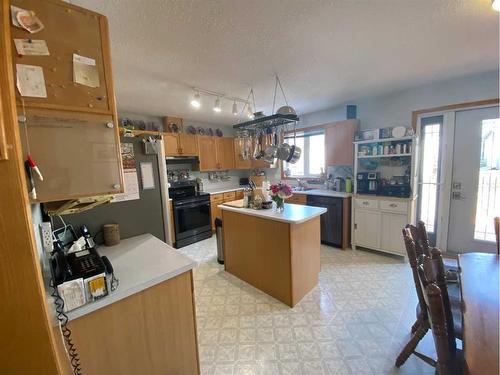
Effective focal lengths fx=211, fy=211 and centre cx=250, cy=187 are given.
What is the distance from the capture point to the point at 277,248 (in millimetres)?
2158

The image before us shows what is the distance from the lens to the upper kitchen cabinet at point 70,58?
793 mm

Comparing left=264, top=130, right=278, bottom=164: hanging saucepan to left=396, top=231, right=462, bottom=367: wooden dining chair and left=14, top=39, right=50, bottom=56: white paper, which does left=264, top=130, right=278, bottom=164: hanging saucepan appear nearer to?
left=396, top=231, right=462, bottom=367: wooden dining chair

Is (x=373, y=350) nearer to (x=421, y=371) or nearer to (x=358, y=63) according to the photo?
(x=421, y=371)

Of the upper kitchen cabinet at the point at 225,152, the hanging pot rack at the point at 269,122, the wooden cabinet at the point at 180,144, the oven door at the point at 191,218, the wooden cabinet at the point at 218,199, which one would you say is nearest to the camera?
the hanging pot rack at the point at 269,122

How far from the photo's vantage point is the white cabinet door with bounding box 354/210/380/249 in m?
3.16

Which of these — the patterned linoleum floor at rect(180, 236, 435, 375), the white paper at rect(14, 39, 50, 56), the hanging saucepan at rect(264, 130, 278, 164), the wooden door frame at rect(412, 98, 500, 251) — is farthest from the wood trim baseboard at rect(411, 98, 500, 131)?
the white paper at rect(14, 39, 50, 56)

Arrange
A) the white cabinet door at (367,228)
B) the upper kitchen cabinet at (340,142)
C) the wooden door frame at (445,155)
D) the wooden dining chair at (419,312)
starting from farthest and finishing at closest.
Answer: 1. the upper kitchen cabinet at (340,142)
2. the white cabinet door at (367,228)
3. the wooden door frame at (445,155)
4. the wooden dining chair at (419,312)

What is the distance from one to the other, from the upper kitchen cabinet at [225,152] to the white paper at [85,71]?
386 cm

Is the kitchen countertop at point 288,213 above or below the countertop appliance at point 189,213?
above

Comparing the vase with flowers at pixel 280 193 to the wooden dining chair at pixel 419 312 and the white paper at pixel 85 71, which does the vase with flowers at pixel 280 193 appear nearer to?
A: the wooden dining chair at pixel 419 312

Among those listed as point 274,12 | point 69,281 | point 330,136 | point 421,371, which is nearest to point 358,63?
point 274,12

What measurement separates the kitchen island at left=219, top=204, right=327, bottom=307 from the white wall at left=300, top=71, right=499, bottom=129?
85.7 inches

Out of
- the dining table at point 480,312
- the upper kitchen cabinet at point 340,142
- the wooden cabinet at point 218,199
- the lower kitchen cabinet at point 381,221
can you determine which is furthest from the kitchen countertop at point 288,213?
the wooden cabinet at point 218,199

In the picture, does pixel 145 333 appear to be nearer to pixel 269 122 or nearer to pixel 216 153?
pixel 269 122
